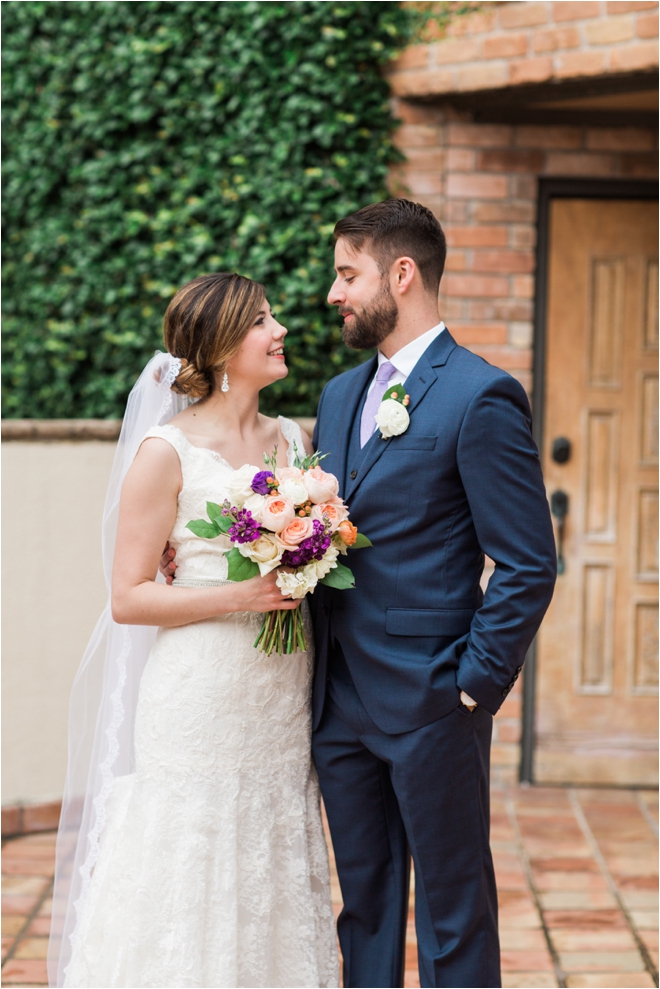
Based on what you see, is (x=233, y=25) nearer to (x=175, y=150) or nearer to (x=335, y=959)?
(x=175, y=150)

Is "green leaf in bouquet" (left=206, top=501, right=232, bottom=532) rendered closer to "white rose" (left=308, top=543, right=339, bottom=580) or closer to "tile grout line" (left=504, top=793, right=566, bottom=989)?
"white rose" (left=308, top=543, right=339, bottom=580)

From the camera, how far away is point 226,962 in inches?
92.5

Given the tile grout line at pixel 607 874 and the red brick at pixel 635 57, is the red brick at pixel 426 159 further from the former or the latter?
the tile grout line at pixel 607 874

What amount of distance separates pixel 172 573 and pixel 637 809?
287 cm

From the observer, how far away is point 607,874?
3779 millimetres

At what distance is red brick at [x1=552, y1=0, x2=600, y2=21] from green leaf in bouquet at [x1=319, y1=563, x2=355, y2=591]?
2722 millimetres

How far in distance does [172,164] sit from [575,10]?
1895mm

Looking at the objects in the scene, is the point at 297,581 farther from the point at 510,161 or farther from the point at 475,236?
the point at 510,161

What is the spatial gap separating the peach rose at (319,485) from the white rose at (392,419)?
22 centimetres

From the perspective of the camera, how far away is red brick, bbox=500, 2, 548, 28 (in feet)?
12.9

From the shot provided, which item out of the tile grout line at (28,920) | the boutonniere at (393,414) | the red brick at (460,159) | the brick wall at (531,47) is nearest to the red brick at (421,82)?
the brick wall at (531,47)

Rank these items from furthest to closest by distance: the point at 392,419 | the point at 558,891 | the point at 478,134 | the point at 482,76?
the point at 478,134
the point at 482,76
the point at 558,891
the point at 392,419

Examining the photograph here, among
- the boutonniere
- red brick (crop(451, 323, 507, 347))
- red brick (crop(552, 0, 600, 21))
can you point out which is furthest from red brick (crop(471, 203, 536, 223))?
the boutonniere

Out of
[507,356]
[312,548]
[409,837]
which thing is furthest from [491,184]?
[409,837]
